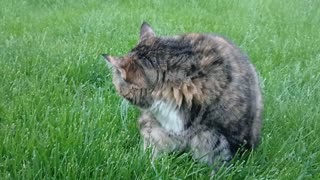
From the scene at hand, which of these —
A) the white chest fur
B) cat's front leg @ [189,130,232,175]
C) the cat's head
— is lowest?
cat's front leg @ [189,130,232,175]

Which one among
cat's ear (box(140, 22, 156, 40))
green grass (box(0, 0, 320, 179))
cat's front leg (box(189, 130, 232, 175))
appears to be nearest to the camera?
green grass (box(0, 0, 320, 179))

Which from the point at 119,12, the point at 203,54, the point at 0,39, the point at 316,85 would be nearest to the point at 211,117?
the point at 203,54

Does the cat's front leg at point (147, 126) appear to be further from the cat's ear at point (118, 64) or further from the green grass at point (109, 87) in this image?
the cat's ear at point (118, 64)

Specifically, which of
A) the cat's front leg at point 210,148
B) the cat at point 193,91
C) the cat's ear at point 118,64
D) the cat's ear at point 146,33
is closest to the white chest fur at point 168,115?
the cat at point 193,91

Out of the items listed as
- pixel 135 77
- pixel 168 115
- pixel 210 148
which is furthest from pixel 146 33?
pixel 210 148

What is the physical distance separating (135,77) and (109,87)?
1.06 metres

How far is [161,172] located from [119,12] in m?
3.59

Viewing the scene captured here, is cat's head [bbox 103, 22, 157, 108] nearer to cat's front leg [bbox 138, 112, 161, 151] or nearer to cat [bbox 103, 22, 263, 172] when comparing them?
cat [bbox 103, 22, 263, 172]

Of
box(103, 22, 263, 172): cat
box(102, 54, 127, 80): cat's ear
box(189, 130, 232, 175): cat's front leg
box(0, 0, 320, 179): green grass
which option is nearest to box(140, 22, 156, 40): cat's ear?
box(103, 22, 263, 172): cat

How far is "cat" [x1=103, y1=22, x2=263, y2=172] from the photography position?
2297 millimetres

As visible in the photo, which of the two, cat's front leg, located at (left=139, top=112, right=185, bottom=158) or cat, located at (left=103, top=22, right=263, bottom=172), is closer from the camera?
cat, located at (left=103, top=22, right=263, bottom=172)

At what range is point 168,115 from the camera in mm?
2377

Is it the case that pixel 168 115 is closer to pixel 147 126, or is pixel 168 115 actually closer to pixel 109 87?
pixel 147 126

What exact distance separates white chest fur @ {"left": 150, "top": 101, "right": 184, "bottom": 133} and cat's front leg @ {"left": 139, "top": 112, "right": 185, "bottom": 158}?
5 cm
